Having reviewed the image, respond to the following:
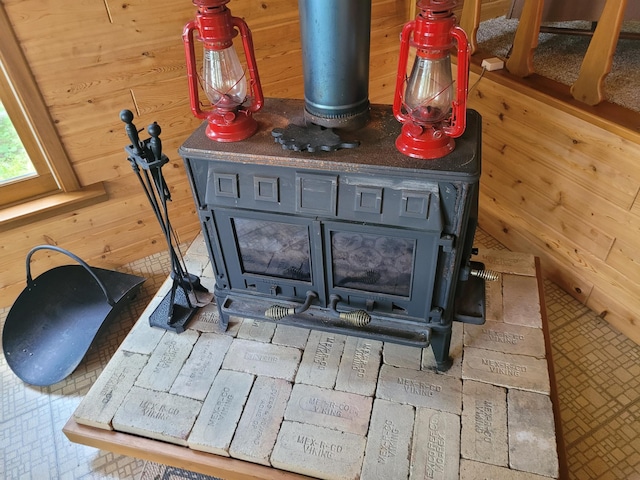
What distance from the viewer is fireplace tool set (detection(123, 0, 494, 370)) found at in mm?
1117

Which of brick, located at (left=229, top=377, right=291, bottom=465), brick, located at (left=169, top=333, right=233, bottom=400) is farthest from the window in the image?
brick, located at (left=229, top=377, right=291, bottom=465)

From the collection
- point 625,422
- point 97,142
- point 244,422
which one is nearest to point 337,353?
point 244,422

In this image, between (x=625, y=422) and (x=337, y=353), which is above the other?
(x=337, y=353)

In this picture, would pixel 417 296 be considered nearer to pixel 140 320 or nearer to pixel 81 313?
pixel 140 320

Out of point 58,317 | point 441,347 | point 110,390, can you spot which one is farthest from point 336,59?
point 58,317

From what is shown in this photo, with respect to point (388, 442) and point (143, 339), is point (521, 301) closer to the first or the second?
point (388, 442)

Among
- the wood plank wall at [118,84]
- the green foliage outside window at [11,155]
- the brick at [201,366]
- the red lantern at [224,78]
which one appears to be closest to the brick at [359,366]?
the brick at [201,366]

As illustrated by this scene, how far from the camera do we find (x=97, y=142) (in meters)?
1.79

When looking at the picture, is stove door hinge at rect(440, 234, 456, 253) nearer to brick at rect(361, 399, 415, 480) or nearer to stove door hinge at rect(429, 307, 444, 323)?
stove door hinge at rect(429, 307, 444, 323)

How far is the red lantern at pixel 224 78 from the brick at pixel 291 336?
711 millimetres

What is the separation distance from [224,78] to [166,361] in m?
0.93

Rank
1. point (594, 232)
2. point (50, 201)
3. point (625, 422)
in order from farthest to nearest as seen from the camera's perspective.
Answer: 1. point (50, 201)
2. point (594, 232)
3. point (625, 422)

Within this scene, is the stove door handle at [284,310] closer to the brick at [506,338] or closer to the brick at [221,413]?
the brick at [221,413]

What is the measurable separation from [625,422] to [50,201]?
2.14 m
